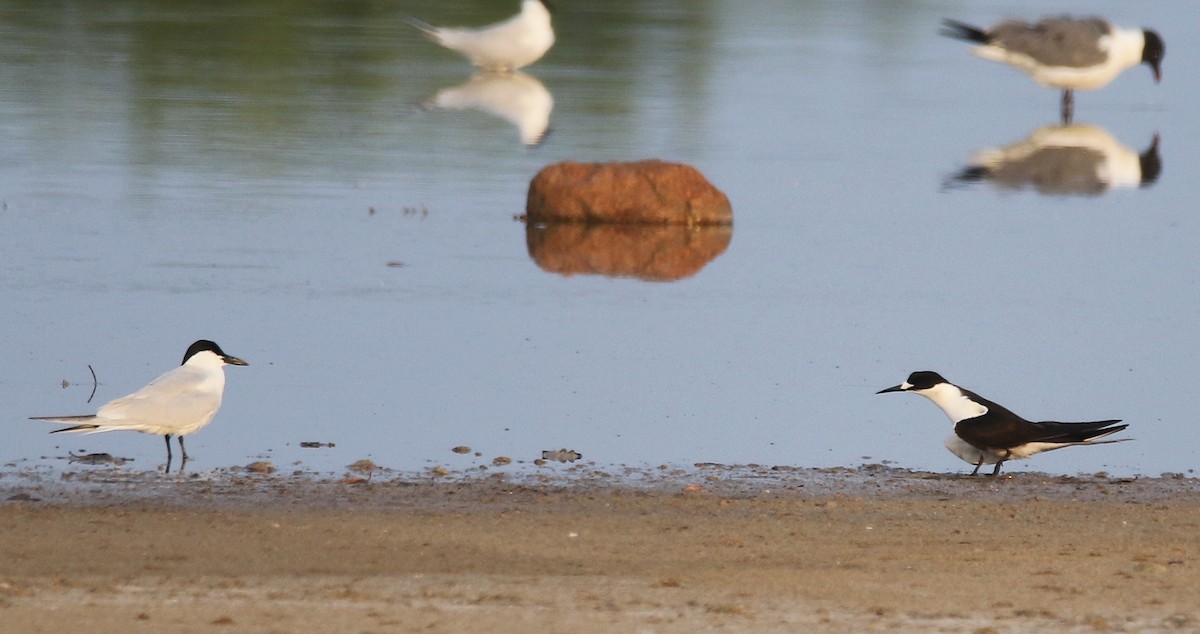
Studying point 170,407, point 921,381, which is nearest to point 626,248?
point 921,381

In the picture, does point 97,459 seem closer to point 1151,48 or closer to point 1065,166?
point 1065,166

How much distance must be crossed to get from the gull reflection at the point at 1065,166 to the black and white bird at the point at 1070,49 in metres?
2.19

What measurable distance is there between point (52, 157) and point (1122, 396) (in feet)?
31.9

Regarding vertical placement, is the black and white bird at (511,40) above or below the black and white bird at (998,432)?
above

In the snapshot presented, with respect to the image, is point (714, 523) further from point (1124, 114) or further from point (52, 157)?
point (1124, 114)

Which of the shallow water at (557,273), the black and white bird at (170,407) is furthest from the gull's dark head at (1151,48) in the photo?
the black and white bird at (170,407)

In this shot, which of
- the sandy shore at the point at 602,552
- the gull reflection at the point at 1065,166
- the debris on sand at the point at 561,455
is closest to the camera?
the sandy shore at the point at 602,552

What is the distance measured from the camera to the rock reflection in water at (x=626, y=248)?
12383 millimetres

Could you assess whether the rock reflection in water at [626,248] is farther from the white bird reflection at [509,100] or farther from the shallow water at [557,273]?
the white bird reflection at [509,100]

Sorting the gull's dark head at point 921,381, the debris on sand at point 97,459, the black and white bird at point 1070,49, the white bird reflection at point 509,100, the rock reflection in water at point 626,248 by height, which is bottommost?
the debris on sand at point 97,459

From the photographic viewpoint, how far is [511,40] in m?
23.1

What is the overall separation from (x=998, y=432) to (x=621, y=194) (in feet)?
20.0

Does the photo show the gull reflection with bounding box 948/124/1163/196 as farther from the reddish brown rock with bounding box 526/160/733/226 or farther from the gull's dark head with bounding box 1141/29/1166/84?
the reddish brown rock with bounding box 526/160/733/226

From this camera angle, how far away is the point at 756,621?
17.9 ft
